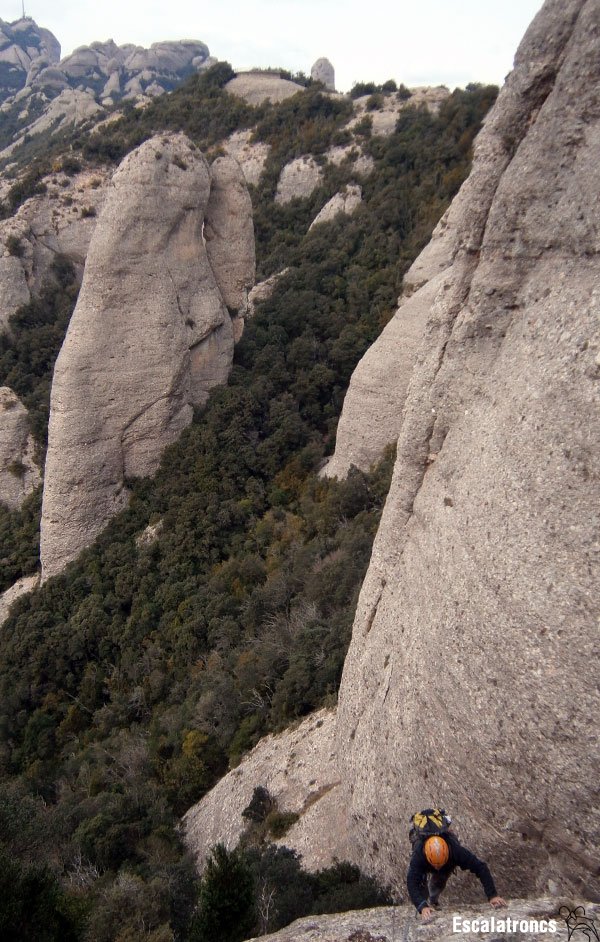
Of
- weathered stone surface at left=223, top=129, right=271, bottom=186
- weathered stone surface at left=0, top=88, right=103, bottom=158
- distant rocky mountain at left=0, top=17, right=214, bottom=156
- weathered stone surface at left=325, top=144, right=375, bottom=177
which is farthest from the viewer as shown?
distant rocky mountain at left=0, top=17, right=214, bottom=156

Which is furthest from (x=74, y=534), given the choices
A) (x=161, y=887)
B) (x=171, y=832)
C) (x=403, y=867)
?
(x=403, y=867)

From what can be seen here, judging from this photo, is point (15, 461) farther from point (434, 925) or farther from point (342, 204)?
point (342, 204)

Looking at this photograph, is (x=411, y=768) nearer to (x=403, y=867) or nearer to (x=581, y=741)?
(x=403, y=867)

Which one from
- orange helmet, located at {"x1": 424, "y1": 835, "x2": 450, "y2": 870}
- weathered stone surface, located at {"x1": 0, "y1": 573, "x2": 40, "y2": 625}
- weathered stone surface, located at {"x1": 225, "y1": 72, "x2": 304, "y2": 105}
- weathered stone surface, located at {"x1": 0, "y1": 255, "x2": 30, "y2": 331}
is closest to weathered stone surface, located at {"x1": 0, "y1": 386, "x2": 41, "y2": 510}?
weathered stone surface, located at {"x1": 0, "y1": 573, "x2": 40, "y2": 625}

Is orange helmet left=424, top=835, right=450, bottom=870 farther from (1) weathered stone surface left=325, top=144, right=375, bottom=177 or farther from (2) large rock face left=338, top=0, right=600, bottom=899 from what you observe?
(1) weathered stone surface left=325, top=144, right=375, bottom=177

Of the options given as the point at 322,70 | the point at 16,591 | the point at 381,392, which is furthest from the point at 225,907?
the point at 322,70
